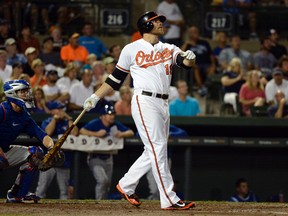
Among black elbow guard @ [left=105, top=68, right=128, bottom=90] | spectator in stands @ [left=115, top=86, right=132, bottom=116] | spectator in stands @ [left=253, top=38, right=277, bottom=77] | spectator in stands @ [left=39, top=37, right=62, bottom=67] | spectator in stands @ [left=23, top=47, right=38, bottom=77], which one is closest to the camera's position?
black elbow guard @ [left=105, top=68, right=128, bottom=90]

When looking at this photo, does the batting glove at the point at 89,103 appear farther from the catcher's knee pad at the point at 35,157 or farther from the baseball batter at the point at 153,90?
the catcher's knee pad at the point at 35,157

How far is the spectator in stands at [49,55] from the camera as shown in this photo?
55.3 feet

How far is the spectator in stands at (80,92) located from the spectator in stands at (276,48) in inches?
164

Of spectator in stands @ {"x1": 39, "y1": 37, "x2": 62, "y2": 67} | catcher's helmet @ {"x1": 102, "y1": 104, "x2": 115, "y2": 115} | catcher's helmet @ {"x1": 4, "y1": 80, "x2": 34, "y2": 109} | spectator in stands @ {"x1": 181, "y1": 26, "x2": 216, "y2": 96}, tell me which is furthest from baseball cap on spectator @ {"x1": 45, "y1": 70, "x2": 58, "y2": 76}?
catcher's helmet @ {"x1": 4, "y1": 80, "x2": 34, "y2": 109}

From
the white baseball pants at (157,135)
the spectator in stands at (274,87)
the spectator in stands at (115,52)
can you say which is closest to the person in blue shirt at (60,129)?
the spectator in stands at (115,52)

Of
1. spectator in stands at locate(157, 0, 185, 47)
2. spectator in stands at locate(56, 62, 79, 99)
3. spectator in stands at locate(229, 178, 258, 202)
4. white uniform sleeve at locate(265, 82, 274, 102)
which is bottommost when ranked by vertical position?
spectator in stands at locate(229, 178, 258, 202)

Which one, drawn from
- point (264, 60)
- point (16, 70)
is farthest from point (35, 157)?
point (264, 60)

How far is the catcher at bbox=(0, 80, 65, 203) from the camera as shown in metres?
10.6

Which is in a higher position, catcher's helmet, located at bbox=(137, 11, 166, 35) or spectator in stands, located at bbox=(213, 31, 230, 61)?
catcher's helmet, located at bbox=(137, 11, 166, 35)

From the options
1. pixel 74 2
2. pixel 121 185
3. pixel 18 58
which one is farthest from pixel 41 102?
pixel 121 185

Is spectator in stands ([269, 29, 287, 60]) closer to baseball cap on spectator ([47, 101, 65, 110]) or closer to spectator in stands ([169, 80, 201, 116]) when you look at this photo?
spectator in stands ([169, 80, 201, 116])

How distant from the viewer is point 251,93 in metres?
16.0

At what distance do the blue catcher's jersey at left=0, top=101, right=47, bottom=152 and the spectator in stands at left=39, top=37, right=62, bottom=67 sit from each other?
6.10 metres

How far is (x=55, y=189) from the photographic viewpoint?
1544 centimetres
